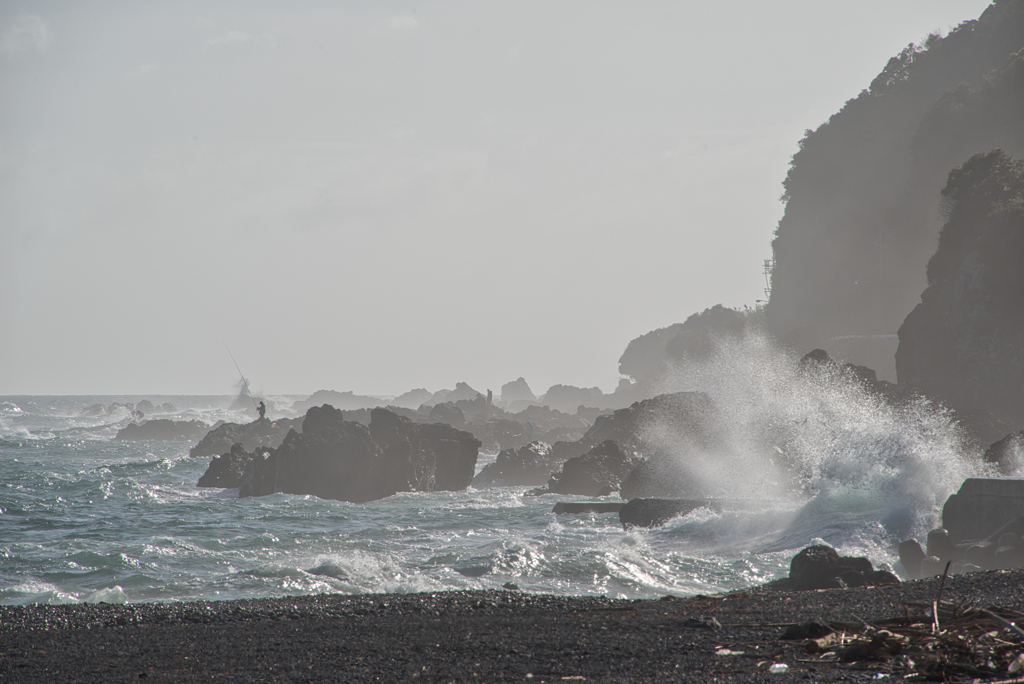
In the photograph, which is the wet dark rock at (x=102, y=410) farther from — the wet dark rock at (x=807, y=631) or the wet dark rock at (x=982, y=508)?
the wet dark rock at (x=807, y=631)

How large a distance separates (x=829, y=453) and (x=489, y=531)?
34.8 ft

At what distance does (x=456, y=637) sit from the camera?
7594 mm

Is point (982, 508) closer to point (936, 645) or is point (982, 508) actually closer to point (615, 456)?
point (936, 645)

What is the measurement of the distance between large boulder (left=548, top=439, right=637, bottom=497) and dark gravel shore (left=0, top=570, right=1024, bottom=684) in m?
20.8

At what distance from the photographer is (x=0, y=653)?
7652 millimetres

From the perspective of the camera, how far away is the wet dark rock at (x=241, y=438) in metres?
51.2

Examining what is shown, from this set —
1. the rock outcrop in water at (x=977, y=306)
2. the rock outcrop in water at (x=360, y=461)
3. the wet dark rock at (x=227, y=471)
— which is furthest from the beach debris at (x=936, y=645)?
the wet dark rock at (x=227, y=471)

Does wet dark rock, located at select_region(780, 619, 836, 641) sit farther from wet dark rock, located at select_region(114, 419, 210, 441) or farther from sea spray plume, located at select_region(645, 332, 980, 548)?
wet dark rock, located at select_region(114, 419, 210, 441)

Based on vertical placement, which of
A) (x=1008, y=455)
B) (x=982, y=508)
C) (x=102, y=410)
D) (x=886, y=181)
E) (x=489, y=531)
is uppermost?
(x=886, y=181)

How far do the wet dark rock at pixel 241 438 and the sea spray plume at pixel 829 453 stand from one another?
1054 inches

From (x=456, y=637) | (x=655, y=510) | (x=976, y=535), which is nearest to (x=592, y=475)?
(x=655, y=510)

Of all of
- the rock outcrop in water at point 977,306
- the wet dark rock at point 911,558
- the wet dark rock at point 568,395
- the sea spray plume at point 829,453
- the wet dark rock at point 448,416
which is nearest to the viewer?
the wet dark rock at point 911,558

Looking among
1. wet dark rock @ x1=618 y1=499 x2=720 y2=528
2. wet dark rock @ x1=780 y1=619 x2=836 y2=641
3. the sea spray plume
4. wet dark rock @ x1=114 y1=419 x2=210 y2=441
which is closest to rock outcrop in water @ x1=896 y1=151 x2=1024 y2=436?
the sea spray plume

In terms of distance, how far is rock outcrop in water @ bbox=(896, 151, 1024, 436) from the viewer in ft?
95.5
